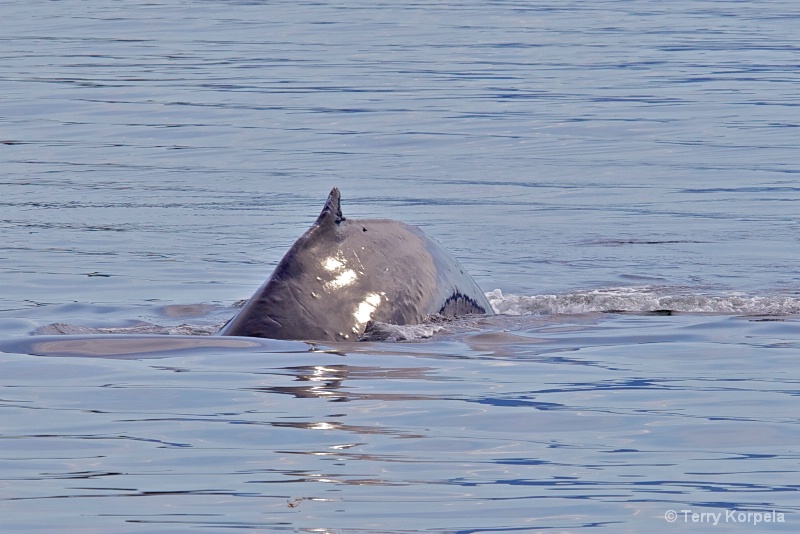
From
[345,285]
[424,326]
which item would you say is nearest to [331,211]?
[345,285]

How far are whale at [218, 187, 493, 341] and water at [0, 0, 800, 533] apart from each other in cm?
17

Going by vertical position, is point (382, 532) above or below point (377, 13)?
below

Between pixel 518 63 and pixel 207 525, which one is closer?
pixel 207 525

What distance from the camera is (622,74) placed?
2716cm

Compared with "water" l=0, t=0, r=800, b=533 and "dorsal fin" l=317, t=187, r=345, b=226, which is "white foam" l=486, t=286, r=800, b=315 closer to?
"water" l=0, t=0, r=800, b=533

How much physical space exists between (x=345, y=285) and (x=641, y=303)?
2.44 m

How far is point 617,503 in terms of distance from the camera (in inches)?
204

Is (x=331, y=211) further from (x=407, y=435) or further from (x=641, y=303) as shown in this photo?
(x=641, y=303)

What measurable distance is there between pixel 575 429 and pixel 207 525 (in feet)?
5.92

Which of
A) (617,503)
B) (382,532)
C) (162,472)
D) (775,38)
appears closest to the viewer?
(382,532)

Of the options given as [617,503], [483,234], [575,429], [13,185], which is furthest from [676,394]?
[13,185]

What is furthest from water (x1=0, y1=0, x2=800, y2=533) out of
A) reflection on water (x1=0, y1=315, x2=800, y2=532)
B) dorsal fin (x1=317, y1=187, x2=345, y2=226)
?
dorsal fin (x1=317, y1=187, x2=345, y2=226)

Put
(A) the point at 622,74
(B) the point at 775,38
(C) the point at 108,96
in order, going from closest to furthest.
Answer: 1. (C) the point at 108,96
2. (A) the point at 622,74
3. (B) the point at 775,38

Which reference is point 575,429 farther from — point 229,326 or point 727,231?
point 727,231
